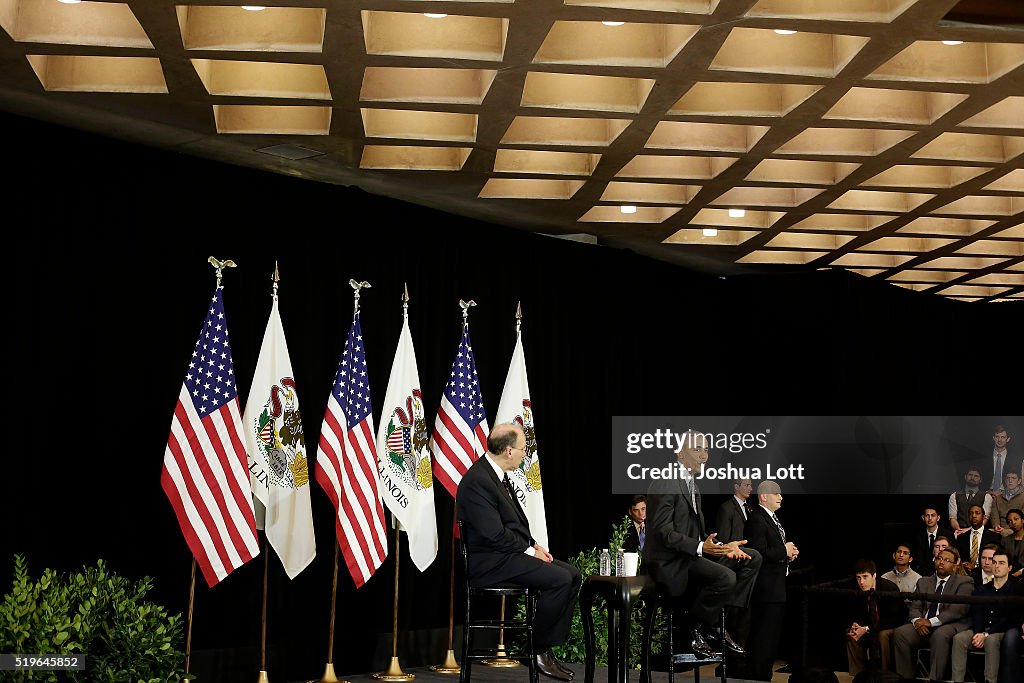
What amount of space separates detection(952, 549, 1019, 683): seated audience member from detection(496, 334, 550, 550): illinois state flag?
3.26 meters

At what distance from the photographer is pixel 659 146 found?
7.16 metres

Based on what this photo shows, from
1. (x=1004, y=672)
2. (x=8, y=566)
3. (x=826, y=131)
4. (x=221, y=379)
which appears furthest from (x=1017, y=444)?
(x=8, y=566)

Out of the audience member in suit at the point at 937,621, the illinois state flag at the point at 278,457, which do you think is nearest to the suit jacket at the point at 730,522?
the audience member in suit at the point at 937,621

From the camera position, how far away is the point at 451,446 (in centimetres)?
794

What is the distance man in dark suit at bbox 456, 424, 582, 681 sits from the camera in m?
5.84

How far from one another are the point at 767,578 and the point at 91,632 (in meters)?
5.23

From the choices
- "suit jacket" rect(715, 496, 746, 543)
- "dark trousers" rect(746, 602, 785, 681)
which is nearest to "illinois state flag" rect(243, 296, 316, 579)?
"suit jacket" rect(715, 496, 746, 543)

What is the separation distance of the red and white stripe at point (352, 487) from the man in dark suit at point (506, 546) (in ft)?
4.29

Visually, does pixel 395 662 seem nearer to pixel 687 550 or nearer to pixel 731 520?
pixel 731 520

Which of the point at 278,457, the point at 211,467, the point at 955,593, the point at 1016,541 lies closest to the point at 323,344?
the point at 278,457

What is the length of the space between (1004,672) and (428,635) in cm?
426

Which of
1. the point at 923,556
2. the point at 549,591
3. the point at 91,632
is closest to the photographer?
the point at 91,632

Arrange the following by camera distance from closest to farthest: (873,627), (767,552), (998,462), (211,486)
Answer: (211,486)
(767,552)
(873,627)
(998,462)

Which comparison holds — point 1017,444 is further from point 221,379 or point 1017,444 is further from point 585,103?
point 221,379
